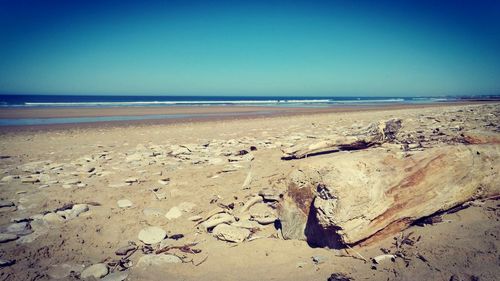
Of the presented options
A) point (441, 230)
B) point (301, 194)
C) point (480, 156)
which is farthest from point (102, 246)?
point (480, 156)

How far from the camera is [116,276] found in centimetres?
254

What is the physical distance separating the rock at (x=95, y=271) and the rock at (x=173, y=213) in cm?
104

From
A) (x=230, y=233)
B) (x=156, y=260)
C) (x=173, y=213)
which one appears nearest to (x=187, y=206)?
(x=173, y=213)

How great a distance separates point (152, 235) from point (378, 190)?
8.25 feet

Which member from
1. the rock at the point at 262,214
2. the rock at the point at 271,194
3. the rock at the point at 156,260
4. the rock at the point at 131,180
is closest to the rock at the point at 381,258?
the rock at the point at 262,214

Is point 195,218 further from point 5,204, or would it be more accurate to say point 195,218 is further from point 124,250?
point 5,204

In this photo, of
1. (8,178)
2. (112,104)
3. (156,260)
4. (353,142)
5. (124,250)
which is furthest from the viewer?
(112,104)

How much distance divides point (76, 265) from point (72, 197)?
6.00 feet

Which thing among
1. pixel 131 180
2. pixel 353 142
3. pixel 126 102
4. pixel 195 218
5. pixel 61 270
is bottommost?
pixel 61 270

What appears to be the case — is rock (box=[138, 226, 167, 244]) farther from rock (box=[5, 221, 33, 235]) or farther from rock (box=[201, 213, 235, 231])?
rock (box=[5, 221, 33, 235])

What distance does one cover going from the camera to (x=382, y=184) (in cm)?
253

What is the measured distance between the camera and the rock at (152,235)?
317cm

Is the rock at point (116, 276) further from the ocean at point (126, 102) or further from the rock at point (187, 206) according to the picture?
the ocean at point (126, 102)

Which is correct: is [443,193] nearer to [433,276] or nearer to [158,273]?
[433,276]
